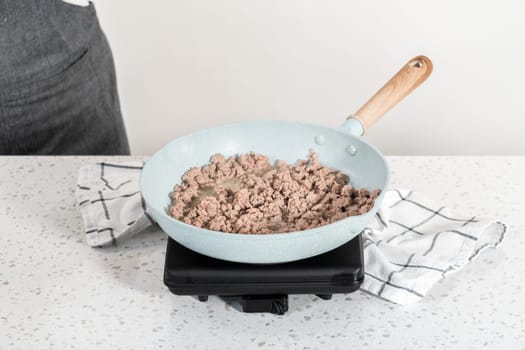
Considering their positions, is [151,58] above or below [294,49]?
below

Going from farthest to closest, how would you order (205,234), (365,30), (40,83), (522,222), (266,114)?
(266,114), (365,30), (40,83), (522,222), (205,234)

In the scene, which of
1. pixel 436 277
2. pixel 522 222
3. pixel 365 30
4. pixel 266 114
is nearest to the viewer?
pixel 436 277

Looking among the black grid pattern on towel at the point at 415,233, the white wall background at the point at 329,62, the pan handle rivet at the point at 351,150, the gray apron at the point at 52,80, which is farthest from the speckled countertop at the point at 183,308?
the white wall background at the point at 329,62

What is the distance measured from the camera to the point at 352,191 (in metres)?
1.01

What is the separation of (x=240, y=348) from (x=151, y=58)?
73.0 inches

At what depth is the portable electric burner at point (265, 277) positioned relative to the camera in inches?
35.5

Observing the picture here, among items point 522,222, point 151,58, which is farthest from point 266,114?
point 522,222

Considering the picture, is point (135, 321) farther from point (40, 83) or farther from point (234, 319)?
point (40, 83)

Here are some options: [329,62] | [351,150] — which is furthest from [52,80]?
[329,62]

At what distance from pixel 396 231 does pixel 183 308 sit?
34 cm

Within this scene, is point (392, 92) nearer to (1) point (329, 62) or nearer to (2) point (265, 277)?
(2) point (265, 277)

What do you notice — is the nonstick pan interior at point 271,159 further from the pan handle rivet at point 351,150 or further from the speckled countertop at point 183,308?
the speckled countertop at point 183,308

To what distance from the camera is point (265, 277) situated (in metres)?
0.90

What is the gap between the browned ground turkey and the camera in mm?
950
